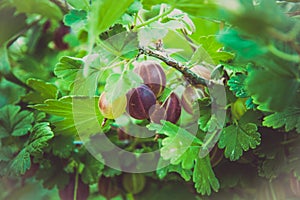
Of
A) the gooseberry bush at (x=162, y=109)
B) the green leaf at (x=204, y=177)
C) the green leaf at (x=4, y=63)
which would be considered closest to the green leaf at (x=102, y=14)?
the gooseberry bush at (x=162, y=109)

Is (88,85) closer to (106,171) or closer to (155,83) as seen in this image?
(155,83)

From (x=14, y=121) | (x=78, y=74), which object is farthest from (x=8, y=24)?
(x=78, y=74)

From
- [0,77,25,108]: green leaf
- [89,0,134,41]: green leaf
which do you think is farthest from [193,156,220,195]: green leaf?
[0,77,25,108]: green leaf

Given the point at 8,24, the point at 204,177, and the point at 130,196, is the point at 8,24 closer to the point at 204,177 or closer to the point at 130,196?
the point at 130,196

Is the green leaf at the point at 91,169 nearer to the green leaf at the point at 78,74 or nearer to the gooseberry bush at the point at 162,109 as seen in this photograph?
the gooseberry bush at the point at 162,109

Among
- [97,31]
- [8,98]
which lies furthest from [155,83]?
[8,98]

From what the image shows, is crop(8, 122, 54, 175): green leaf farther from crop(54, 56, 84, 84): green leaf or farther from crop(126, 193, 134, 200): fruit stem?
crop(126, 193, 134, 200): fruit stem
